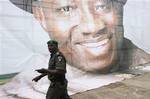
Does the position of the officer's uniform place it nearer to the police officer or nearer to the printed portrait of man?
the police officer

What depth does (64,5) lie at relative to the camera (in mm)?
8953

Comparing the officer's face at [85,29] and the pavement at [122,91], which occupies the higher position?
the officer's face at [85,29]

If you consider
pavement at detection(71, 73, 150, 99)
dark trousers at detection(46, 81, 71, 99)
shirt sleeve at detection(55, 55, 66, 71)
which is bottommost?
pavement at detection(71, 73, 150, 99)

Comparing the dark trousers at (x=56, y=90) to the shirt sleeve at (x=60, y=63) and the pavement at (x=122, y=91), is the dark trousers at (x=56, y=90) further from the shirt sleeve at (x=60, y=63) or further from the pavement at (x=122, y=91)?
the pavement at (x=122, y=91)

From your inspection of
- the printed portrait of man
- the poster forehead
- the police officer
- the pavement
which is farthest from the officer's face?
the police officer

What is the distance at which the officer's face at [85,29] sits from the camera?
344 inches

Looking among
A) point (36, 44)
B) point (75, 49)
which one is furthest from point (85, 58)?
point (36, 44)

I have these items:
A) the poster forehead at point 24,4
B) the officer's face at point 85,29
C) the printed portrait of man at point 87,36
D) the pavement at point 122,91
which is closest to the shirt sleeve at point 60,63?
the printed portrait of man at point 87,36

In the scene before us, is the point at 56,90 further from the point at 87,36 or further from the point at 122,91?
the point at 87,36

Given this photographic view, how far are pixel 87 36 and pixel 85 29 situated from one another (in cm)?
23

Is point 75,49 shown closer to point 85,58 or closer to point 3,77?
point 85,58

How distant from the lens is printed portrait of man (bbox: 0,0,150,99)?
28.1 feet

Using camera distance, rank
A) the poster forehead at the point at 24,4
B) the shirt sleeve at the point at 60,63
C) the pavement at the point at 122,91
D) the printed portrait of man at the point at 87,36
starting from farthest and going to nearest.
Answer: the printed portrait of man at the point at 87,36 < the pavement at the point at 122,91 < the poster forehead at the point at 24,4 < the shirt sleeve at the point at 60,63

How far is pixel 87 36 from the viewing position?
385 inches
